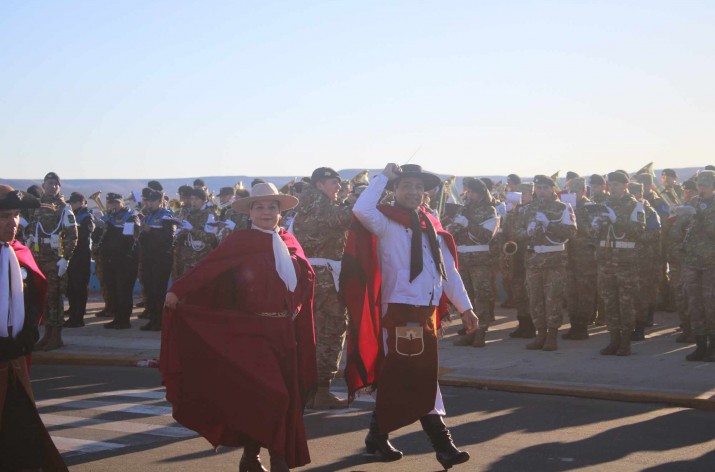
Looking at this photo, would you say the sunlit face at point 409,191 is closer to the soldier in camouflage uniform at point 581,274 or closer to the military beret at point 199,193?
the soldier in camouflage uniform at point 581,274

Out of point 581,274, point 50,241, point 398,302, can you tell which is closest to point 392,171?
point 398,302

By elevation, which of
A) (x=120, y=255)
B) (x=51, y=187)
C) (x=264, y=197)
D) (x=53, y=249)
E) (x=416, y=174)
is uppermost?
(x=51, y=187)

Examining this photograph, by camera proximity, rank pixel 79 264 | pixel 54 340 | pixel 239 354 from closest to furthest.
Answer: pixel 239 354 → pixel 54 340 → pixel 79 264

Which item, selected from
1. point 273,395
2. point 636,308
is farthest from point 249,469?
point 636,308

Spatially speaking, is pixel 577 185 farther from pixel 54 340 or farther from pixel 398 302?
pixel 54 340

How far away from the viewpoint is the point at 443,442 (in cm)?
728

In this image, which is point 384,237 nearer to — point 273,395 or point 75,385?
point 273,395

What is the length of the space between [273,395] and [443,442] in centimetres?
142

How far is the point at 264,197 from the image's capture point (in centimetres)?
723

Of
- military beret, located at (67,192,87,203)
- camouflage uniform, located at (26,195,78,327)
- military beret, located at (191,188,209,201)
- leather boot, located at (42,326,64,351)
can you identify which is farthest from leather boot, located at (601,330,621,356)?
military beret, located at (67,192,87,203)

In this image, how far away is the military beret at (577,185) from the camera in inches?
588

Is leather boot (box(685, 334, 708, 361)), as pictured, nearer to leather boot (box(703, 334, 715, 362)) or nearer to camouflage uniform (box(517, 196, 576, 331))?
leather boot (box(703, 334, 715, 362))

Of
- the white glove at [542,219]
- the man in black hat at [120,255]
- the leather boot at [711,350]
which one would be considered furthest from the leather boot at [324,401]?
the man in black hat at [120,255]

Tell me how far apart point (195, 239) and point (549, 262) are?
6.25 m
